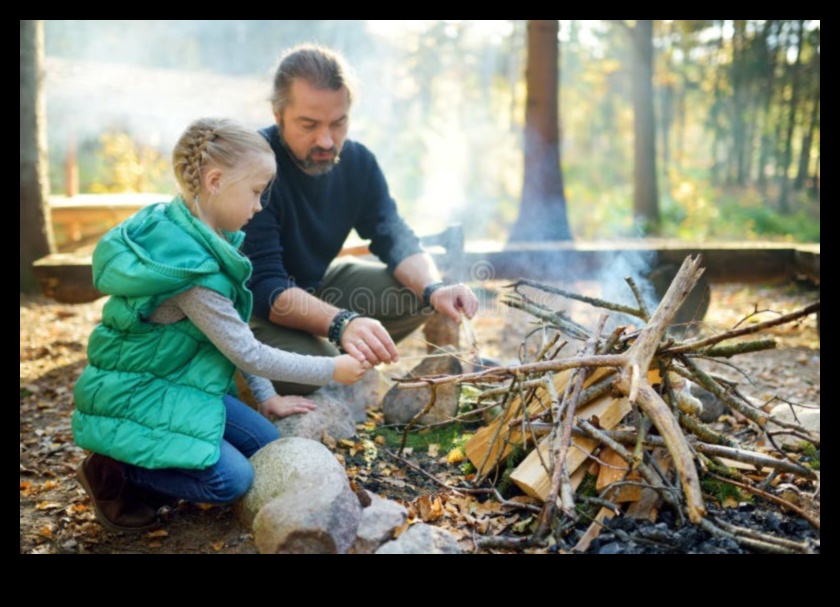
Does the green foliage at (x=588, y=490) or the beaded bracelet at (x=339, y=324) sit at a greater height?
the beaded bracelet at (x=339, y=324)

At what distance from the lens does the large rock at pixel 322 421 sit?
3.35 m

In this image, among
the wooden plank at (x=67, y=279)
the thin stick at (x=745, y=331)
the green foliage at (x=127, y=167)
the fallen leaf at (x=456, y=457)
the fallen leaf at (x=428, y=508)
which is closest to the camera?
the thin stick at (x=745, y=331)

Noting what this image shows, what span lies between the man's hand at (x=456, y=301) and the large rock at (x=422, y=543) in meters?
1.46

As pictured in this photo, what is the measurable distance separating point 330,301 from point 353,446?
1.28m

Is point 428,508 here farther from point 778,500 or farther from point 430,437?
point 778,500

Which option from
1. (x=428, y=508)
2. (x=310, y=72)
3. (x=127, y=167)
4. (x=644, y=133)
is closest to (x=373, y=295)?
(x=310, y=72)

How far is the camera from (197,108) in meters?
16.4

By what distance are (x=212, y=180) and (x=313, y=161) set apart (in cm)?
128

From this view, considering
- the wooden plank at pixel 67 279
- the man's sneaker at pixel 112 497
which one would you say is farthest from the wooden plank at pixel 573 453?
the wooden plank at pixel 67 279

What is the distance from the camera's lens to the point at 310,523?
2.32 meters

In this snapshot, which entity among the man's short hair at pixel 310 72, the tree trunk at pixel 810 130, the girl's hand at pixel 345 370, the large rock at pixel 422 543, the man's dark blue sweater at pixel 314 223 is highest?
the tree trunk at pixel 810 130

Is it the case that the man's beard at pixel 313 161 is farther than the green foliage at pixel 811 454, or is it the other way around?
the man's beard at pixel 313 161

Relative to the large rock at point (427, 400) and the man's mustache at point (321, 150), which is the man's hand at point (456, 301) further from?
the man's mustache at point (321, 150)
